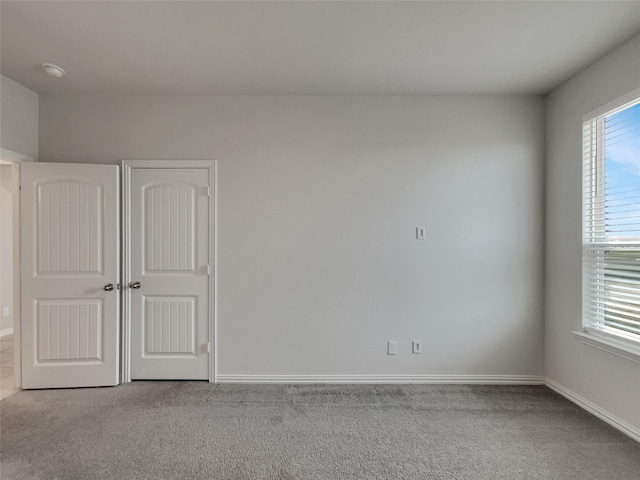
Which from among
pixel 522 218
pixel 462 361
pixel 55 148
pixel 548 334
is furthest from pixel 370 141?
pixel 55 148

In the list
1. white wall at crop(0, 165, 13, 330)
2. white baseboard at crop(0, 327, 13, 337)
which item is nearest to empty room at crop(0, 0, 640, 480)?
white baseboard at crop(0, 327, 13, 337)

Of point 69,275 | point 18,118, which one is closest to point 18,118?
point 18,118

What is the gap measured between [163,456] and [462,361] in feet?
8.63

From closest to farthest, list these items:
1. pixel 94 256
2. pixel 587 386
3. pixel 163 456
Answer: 1. pixel 163 456
2. pixel 587 386
3. pixel 94 256

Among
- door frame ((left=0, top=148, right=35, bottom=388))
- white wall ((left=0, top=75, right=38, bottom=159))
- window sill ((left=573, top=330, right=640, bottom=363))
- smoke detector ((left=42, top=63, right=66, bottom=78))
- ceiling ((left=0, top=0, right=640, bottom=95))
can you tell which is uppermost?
ceiling ((left=0, top=0, right=640, bottom=95))

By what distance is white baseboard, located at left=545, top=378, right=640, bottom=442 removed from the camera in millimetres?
2223

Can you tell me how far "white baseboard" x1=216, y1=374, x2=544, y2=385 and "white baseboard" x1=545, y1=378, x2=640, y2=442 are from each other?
0.55ft

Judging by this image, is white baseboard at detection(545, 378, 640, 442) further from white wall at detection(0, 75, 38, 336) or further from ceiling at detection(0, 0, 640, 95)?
white wall at detection(0, 75, 38, 336)

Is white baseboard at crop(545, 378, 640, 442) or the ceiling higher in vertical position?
the ceiling

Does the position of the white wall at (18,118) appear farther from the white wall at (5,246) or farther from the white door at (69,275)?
the white wall at (5,246)

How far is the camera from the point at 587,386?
8.49 feet

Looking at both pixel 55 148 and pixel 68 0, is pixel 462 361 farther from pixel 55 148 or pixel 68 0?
pixel 55 148

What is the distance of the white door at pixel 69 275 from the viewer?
2.88 metres

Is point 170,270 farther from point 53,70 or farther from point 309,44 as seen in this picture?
point 309,44
